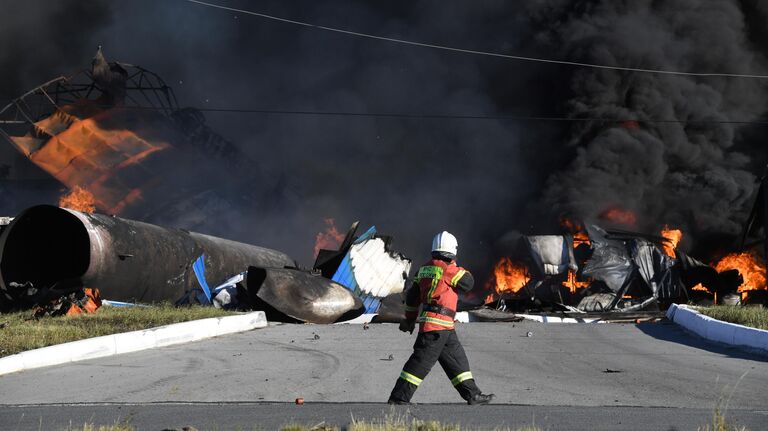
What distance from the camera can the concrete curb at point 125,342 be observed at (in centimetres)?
778

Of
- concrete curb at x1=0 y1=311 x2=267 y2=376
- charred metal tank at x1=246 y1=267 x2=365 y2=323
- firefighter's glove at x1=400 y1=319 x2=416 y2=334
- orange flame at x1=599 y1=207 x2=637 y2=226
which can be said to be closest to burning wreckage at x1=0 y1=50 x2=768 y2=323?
charred metal tank at x1=246 y1=267 x2=365 y2=323

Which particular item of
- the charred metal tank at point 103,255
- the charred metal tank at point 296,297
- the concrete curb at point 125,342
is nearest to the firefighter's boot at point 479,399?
the concrete curb at point 125,342

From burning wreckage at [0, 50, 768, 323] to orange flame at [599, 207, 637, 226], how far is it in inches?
56.6

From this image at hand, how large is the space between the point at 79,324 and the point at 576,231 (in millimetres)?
17389

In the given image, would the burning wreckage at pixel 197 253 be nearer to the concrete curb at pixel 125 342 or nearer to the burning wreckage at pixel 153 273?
the burning wreckage at pixel 153 273

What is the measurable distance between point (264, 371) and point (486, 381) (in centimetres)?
222

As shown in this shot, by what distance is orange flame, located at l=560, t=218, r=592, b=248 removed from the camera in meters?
22.2

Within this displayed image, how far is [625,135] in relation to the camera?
29.0 metres

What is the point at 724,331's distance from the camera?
10469 millimetres

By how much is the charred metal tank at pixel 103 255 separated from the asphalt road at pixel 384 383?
4400mm

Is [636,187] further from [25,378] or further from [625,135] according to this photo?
[25,378]

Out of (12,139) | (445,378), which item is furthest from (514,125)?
(445,378)

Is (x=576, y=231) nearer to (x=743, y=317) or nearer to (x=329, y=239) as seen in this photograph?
(x=329, y=239)

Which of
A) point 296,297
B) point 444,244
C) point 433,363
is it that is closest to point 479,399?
point 433,363
